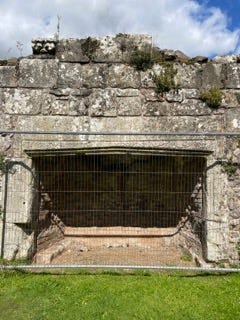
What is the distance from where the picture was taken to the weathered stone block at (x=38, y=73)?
534 cm

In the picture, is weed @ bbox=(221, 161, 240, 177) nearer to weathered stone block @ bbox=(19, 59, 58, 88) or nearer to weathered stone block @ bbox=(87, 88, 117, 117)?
weathered stone block @ bbox=(87, 88, 117, 117)

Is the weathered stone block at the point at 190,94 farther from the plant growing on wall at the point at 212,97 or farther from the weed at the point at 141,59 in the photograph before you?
the weed at the point at 141,59

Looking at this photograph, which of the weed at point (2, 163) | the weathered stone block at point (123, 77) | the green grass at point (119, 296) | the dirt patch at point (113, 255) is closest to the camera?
the green grass at point (119, 296)

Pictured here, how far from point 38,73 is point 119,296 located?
3.12 metres

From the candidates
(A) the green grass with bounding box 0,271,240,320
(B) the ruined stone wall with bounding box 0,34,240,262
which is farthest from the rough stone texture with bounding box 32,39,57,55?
(A) the green grass with bounding box 0,271,240,320

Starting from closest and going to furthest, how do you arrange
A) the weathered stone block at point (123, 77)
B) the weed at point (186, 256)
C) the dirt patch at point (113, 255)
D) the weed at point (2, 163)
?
1. the weed at point (2, 163)
2. the weathered stone block at point (123, 77)
3. the dirt patch at point (113, 255)
4. the weed at point (186, 256)

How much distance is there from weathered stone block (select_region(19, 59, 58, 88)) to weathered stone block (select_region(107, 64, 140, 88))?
2.52ft

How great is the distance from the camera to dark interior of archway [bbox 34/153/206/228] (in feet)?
19.0

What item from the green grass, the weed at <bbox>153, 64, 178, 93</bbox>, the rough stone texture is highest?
the rough stone texture

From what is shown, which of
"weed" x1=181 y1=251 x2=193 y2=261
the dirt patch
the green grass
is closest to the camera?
the green grass

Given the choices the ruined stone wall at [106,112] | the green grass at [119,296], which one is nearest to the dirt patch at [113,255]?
the ruined stone wall at [106,112]

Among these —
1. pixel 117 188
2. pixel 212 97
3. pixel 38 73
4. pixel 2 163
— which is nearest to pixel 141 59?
pixel 212 97

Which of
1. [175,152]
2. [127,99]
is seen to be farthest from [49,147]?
[175,152]

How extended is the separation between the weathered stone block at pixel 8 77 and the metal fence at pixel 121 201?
688 millimetres
